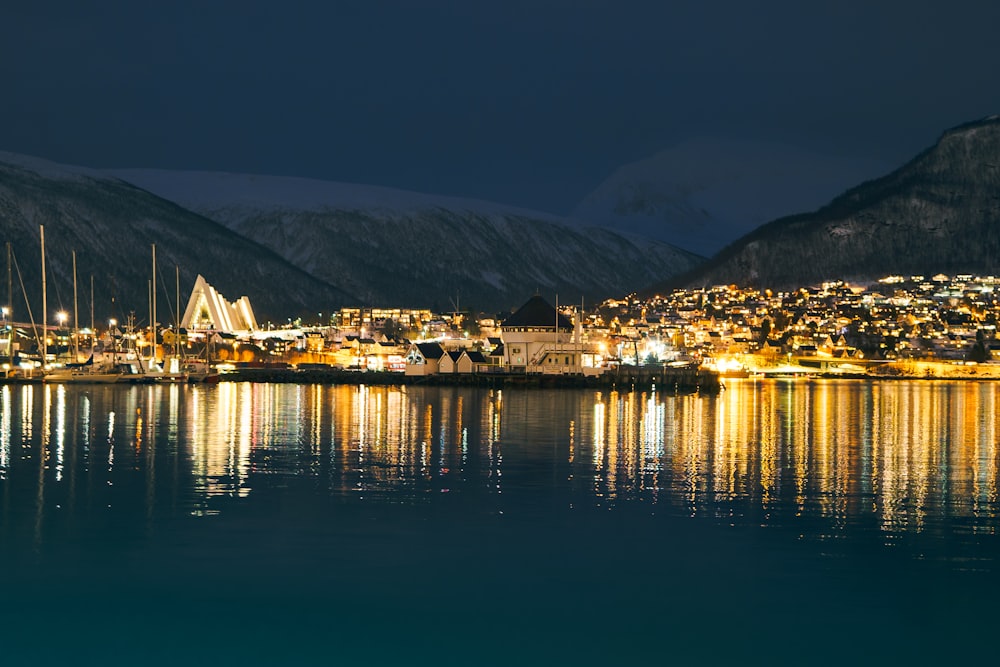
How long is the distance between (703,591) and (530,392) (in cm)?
5298

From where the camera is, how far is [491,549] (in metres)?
19.2

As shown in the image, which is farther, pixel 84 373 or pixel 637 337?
pixel 637 337

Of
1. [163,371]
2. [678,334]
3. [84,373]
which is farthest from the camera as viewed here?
[678,334]

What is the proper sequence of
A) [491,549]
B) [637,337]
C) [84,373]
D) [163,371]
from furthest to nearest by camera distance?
[637,337], [163,371], [84,373], [491,549]

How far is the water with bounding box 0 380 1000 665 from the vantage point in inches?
579

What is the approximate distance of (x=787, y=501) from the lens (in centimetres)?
2409

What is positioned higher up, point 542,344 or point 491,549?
point 542,344

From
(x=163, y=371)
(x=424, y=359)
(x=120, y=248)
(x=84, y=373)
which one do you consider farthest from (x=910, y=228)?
(x=84, y=373)

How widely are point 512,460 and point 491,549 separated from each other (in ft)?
38.7

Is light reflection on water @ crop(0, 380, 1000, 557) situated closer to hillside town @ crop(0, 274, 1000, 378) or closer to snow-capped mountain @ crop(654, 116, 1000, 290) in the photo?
hillside town @ crop(0, 274, 1000, 378)

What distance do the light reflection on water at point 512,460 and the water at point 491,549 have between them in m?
0.14

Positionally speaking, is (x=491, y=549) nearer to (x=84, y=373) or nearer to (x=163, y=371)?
(x=84, y=373)

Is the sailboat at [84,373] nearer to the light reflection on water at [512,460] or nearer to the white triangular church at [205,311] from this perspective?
the light reflection on water at [512,460]

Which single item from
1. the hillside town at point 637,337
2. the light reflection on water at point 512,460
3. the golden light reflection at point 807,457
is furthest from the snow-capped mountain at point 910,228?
the light reflection on water at point 512,460
